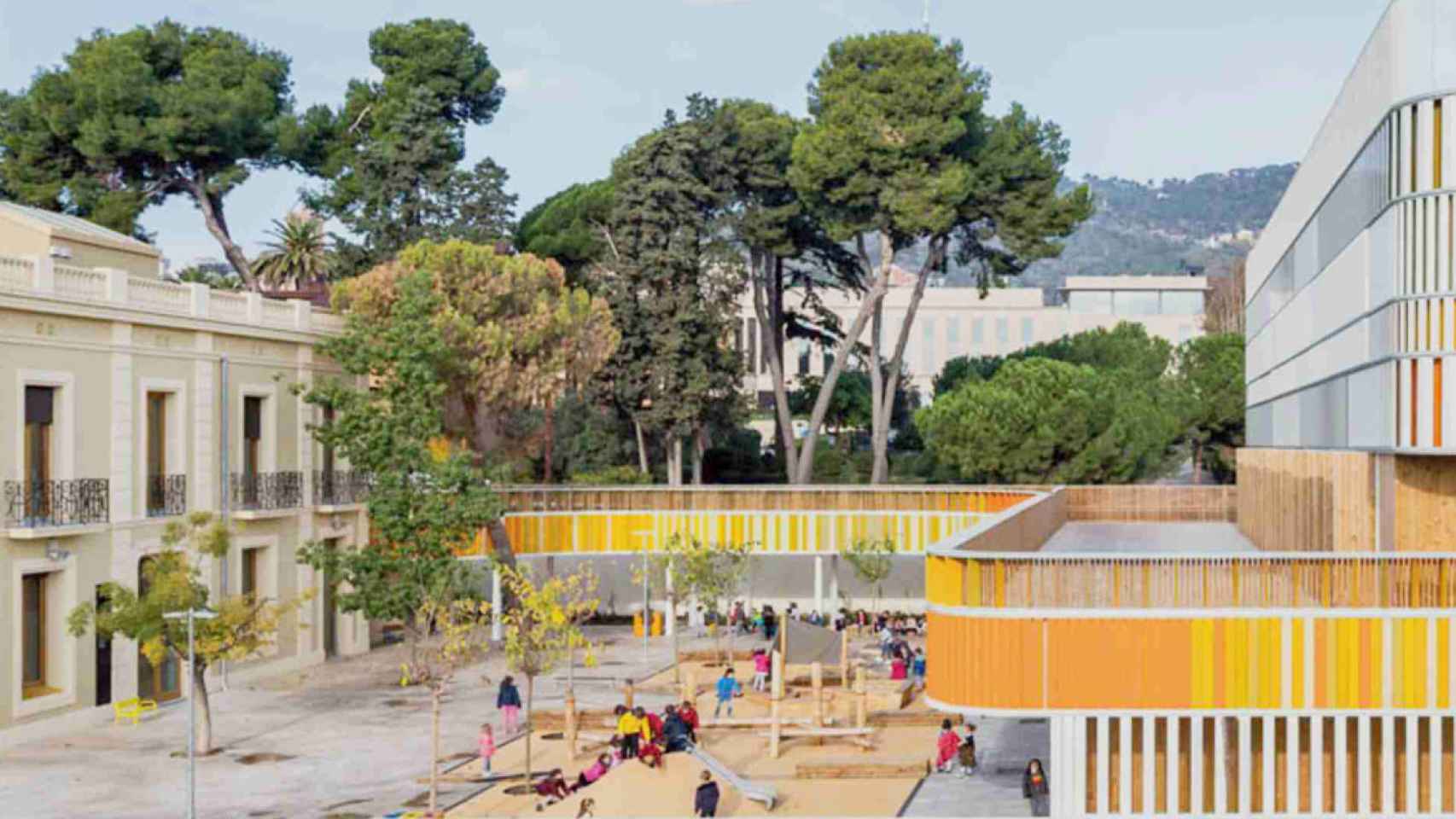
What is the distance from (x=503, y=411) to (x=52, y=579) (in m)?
26.3

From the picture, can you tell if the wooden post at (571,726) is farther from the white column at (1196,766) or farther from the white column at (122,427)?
the white column at (1196,766)

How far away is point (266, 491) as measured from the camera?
49.2 metres

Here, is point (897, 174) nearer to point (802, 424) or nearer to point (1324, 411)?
point (1324, 411)

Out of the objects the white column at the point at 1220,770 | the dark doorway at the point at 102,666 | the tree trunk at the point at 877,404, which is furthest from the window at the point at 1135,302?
the white column at the point at 1220,770

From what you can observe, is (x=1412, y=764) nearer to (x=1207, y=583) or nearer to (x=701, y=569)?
(x=1207, y=583)

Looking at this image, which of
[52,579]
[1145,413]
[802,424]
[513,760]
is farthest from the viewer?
[802,424]

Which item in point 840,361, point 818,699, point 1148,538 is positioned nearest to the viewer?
point 818,699

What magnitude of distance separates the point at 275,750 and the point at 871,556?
80.9 feet

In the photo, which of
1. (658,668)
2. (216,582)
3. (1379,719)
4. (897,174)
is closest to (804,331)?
(897,174)

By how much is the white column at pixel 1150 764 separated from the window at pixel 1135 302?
456 feet

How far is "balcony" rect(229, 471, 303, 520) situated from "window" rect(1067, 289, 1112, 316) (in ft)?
394

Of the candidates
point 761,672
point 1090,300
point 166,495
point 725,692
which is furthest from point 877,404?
point 1090,300

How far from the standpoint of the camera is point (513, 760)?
124 feet

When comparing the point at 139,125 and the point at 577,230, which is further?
the point at 577,230
